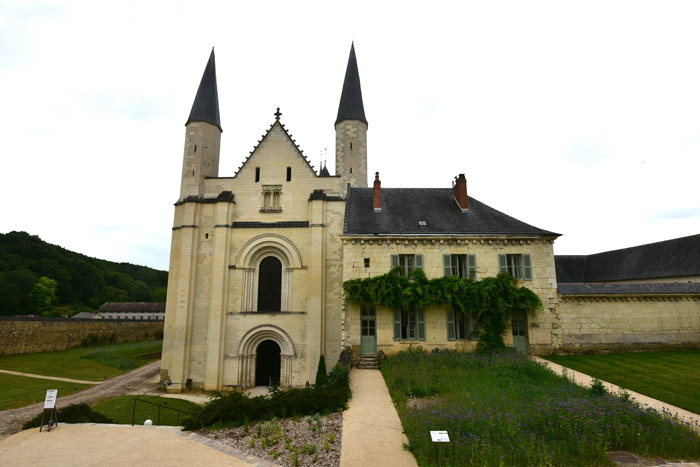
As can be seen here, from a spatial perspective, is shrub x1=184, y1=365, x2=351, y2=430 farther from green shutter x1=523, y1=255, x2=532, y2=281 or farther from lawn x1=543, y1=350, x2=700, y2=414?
green shutter x1=523, y1=255, x2=532, y2=281

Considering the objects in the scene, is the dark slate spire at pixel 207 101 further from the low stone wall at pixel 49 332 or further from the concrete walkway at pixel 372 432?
the concrete walkway at pixel 372 432

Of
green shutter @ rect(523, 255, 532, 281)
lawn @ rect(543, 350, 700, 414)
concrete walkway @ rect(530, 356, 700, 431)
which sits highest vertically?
green shutter @ rect(523, 255, 532, 281)

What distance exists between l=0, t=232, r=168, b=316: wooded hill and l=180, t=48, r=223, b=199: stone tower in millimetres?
49326

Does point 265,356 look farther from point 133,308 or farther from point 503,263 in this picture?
point 133,308

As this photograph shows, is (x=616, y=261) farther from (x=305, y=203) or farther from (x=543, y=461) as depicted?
(x=543, y=461)

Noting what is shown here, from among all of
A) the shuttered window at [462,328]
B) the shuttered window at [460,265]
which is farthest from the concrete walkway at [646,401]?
the shuttered window at [460,265]

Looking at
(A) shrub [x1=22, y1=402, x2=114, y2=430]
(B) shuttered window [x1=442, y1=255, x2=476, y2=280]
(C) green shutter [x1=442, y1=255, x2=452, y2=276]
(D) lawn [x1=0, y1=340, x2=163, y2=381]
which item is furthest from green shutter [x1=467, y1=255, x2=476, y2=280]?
(D) lawn [x1=0, y1=340, x2=163, y2=381]

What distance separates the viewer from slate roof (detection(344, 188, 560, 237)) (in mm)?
18500

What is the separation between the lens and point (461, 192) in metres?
20.8

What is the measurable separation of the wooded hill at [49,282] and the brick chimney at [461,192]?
6275cm

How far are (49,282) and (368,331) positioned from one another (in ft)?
206

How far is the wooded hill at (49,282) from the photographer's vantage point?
5469 cm

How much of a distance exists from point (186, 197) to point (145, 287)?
77916 millimetres

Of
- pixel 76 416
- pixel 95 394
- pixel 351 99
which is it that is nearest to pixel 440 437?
pixel 76 416
